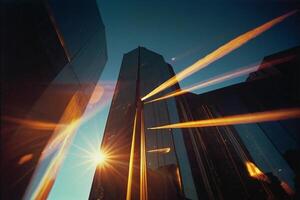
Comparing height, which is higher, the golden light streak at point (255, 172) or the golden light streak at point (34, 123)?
the golden light streak at point (34, 123)

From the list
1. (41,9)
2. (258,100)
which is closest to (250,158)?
(258,100)

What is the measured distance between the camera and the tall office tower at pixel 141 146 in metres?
1.00

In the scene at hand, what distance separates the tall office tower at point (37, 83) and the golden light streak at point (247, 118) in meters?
2.47

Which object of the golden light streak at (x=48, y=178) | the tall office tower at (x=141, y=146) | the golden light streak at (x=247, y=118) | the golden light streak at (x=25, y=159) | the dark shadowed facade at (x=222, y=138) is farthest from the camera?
the golden light streak at (x=247, y=118)

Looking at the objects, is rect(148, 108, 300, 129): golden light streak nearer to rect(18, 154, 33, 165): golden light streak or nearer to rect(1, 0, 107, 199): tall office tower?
rect(1, 0, 107, 199): tall office tower

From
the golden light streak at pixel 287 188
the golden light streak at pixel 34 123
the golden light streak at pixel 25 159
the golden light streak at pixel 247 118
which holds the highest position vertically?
the golden light streak at pixel 247 118

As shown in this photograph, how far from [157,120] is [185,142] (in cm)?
93

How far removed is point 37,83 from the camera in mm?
2225

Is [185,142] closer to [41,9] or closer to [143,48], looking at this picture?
[41,9]

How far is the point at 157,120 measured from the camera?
12.2 ft

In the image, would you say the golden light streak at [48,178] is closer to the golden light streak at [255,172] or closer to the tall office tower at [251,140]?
the tall office tower at [251,140]

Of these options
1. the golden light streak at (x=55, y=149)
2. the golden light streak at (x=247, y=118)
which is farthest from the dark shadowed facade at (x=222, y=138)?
the golden light streak at (x=55, y=149)

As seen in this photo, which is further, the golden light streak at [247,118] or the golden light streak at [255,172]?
the golden light streak at [247,118]

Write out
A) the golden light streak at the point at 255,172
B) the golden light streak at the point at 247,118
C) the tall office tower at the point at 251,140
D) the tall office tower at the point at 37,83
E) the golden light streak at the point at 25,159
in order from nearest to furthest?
1. the tall office tower at the point at 37,83
2. the golden light streak at the point at 25,159
3. the tall office tower at the point at 251,140
4. the golden light streak at the point at 255,172
5. the golden light streak at the point at 247,118
